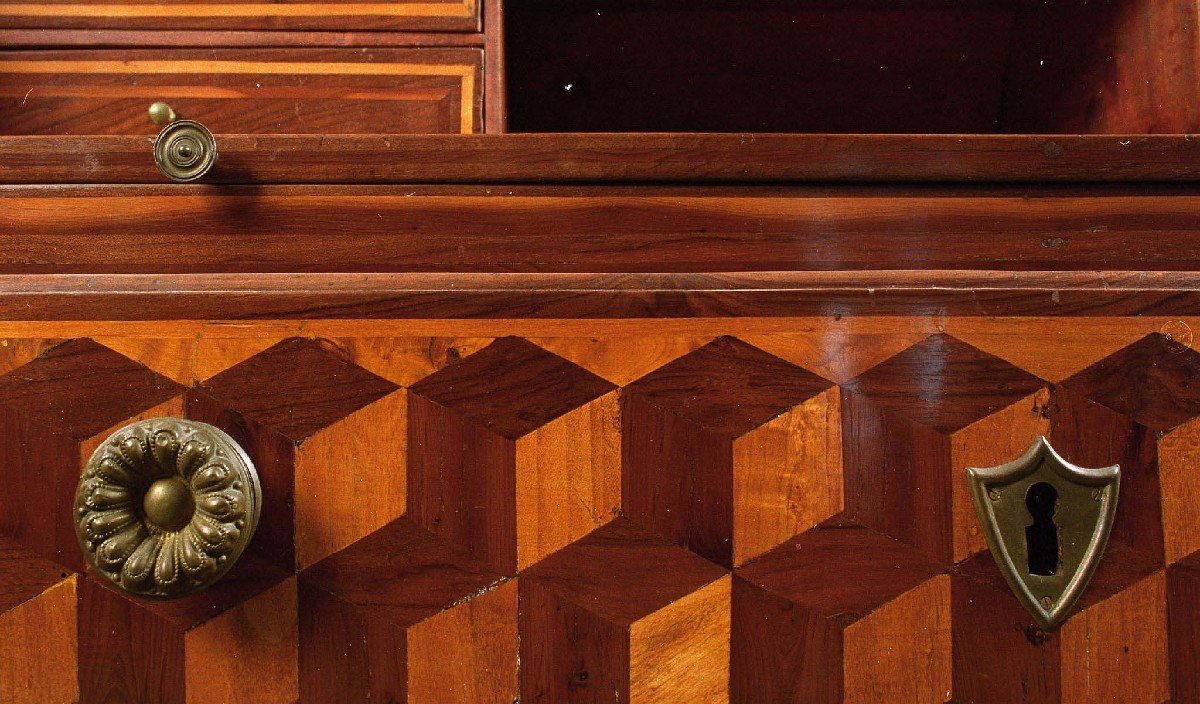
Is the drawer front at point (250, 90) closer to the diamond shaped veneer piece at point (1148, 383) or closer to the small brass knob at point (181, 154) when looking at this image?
the small brass knob at point (181, 154)

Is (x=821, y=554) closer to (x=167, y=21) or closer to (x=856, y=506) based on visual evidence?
(x=856, y=506)

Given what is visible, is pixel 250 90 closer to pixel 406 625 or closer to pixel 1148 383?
pixel 406 625

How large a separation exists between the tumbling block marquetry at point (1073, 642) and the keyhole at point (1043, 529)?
3 centimetres

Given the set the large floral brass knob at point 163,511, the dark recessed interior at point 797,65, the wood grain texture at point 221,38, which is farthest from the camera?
the dark recessed interior at point 797,65

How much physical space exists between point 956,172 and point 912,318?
123 millimetres

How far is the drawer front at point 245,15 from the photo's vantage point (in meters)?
0.76

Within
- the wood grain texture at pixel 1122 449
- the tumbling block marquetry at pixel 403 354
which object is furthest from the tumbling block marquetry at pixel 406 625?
the wood grain texture at pixel 1122 449

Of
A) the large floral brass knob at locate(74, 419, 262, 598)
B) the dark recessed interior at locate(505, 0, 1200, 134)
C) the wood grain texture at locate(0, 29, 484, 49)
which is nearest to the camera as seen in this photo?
the large floral brass knob at locate(74, 419, 262, 598)

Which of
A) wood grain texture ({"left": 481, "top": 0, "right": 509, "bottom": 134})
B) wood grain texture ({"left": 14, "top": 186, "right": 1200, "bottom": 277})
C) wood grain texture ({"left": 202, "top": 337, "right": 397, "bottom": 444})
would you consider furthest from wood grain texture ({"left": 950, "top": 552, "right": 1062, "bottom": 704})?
wood grain texture ({"left": 481, "top": 0, "right": 509, "bottom": 134})

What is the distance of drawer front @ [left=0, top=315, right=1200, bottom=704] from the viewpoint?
0.56 metres

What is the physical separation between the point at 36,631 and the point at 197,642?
117mm

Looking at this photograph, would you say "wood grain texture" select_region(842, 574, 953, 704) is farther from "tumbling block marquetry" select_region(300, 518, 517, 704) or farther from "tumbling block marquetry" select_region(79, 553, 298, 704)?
"tumbling block marquetry" select_region(79, 553, 298, 704)

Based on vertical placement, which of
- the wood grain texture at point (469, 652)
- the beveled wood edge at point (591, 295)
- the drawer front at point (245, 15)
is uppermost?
the drawer front at point (245, 15)

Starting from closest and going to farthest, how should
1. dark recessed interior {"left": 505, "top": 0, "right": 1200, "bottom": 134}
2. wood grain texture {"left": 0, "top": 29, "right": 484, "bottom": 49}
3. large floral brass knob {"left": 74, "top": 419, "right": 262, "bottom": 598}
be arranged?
1. large floral brass knob {"left": 74, "top": 419, "right": 262, "bottom": 598}
2. wood grain texture {"left": 0, "top": 29, "right": 484, "bottom": 49}
3. dark recessed interior {"left": 505, "top": 0, "right": 1200, "bottom": 134}
